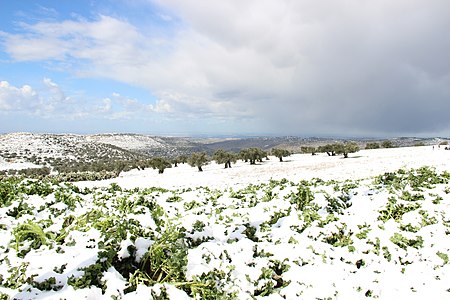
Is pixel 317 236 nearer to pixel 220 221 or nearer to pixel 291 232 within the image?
pixel 291 232

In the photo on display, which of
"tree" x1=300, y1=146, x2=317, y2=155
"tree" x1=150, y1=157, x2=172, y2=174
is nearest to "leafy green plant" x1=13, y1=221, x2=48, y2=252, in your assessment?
"tree" x1=150, y1=157, x2=172, y2=174

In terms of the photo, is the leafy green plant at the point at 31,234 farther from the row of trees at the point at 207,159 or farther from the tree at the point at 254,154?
the tree at the point at 254,154

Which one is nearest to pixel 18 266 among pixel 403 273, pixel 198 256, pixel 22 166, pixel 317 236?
pixel 198 256

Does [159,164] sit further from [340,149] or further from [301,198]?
[301,198]

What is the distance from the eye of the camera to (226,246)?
7.84 meters

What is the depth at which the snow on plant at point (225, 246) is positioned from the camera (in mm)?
6094

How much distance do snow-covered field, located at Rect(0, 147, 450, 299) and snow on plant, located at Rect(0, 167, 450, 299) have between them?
30mm

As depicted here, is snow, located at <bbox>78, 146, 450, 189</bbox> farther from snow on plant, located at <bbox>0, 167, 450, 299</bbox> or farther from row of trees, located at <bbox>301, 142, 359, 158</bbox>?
row of trees, located at <bbox>301, 142, 359, 158</bbox>

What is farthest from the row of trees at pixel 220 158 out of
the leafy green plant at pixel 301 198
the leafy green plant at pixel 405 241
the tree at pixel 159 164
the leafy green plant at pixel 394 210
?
the leafy green plant at pixel 405 241

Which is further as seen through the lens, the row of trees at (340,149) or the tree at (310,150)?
the tree at (310,150)

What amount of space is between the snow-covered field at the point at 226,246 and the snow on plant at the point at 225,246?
30 mm

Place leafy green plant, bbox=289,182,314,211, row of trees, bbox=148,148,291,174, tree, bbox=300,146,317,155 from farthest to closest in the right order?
tree, bbox=300,146,317,155 < row of trees, bbox=148,148,291,174 < leafy green plant, bbox=289,182,314,211

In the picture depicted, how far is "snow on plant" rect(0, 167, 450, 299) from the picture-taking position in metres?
6.09

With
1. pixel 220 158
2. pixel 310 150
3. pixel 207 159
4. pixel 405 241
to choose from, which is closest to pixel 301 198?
pixel 405 241
